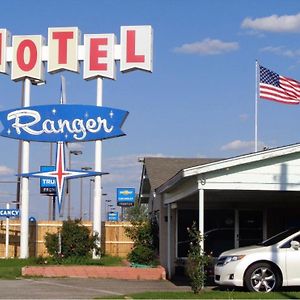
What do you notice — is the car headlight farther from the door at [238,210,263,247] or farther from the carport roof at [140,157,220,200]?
the carport roof at [140,157,220,200]

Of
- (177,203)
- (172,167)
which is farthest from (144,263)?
(172,167)

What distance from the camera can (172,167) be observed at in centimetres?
2920

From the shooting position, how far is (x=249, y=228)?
24812 mm

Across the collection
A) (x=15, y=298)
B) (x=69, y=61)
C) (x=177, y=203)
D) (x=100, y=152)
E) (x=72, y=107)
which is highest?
(x=69, y=61)

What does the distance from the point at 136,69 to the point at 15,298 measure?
15030mm

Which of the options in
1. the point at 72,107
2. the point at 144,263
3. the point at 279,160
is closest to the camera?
the point at 279,160

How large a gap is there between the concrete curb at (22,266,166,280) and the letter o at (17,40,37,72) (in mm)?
10169

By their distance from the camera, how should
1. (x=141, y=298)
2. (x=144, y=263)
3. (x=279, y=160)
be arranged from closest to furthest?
(x=141, y=298), (x=279, y=160), (x=144, y=263)

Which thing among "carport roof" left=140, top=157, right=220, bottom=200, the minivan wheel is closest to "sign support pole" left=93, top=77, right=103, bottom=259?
"carport roof" left=140, top=157, right=220, bottom=200

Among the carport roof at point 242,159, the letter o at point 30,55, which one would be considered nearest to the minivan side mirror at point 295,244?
the carport roof at point 242,159

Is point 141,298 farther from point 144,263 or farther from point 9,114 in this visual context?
point 9,114

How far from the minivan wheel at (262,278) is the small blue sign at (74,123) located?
42.7 ft

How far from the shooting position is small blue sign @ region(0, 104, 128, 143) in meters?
28.3

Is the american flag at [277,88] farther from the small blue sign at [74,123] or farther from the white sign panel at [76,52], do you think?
the small blue sign at [74,123]
